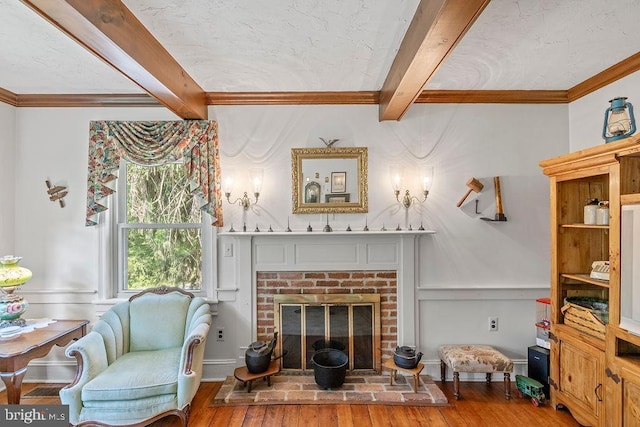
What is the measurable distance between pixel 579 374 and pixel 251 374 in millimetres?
2445

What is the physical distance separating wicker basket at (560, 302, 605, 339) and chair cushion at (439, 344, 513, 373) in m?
0.57

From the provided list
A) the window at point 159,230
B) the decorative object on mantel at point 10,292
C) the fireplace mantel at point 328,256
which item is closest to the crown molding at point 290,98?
the window at point 159,230

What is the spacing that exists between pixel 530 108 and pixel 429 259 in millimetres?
1706

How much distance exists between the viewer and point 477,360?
8.39 ft

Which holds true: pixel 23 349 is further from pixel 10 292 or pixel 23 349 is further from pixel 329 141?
pixel 329 141

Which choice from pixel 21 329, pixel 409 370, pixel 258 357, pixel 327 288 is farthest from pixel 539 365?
pixel 21 329

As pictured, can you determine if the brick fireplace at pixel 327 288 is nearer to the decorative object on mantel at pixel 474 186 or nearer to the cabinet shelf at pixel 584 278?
the decorative object on mantel at pixel 474 186

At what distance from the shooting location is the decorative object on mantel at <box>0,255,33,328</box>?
2.41 meters

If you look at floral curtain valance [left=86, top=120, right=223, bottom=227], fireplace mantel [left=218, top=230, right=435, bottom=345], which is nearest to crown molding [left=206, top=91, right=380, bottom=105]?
floral curtain valance [left=86, top=120, right=223, bottom=227]

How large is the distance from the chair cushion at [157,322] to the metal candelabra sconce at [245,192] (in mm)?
981

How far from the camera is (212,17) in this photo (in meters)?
1.76

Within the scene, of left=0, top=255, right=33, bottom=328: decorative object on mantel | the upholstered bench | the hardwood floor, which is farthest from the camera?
the upholstered bench

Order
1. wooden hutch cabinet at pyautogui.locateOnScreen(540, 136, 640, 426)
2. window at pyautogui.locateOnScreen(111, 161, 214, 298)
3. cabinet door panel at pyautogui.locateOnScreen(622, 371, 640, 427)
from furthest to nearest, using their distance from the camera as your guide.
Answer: window at pyautogui.locateOnScreen(111, 161, 214, 298) → wooden hutch cabinet at pyautogui.locateOnScreen(540, 136, 640, 426) → cabinet door panel at pyautogui.locateOnScreen(622, 371, 640, 427)

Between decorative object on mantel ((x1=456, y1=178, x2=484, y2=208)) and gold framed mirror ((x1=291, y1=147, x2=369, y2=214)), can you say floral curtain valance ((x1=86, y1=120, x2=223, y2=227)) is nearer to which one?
gold framed mirror ((x1=291, y1=147, x2=369, y2=214))
